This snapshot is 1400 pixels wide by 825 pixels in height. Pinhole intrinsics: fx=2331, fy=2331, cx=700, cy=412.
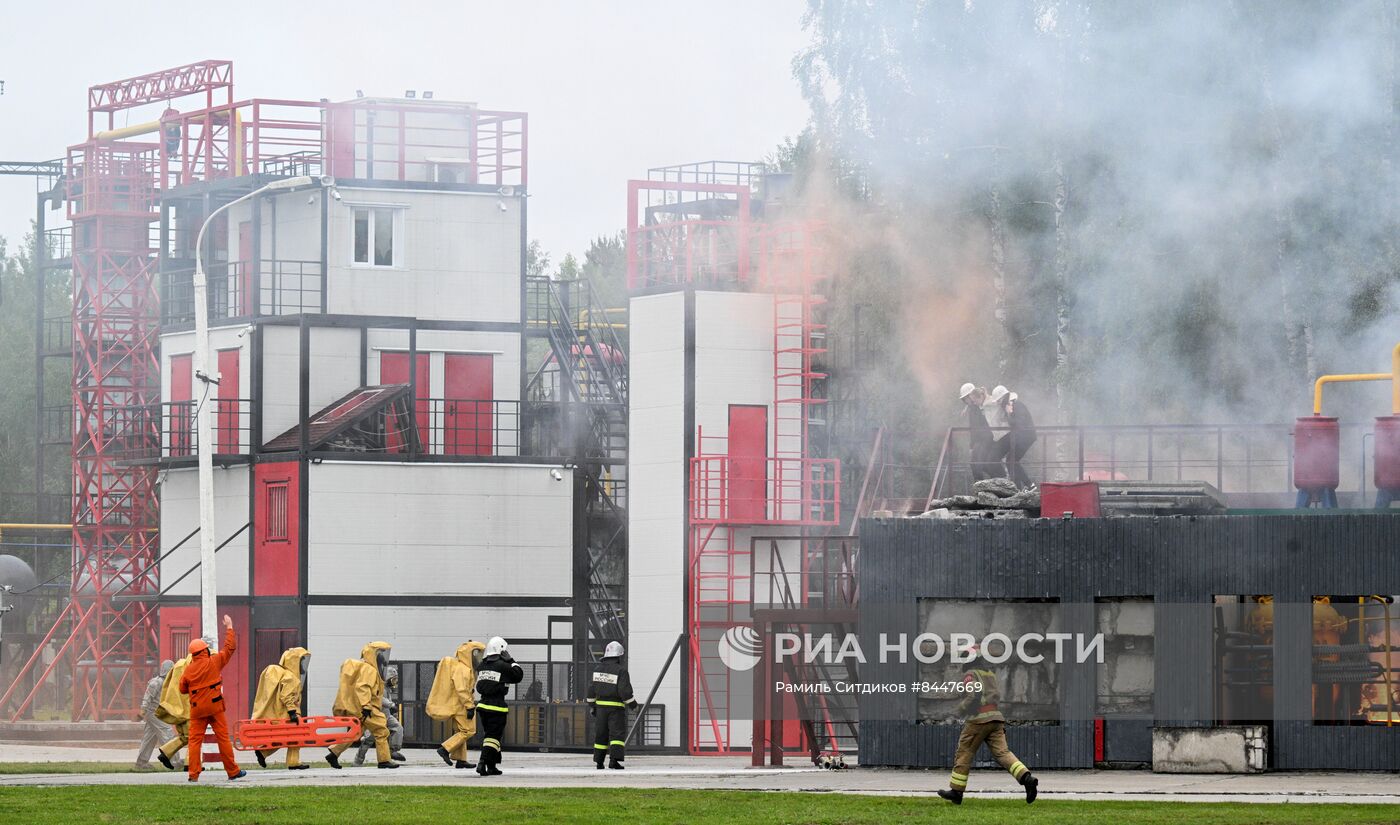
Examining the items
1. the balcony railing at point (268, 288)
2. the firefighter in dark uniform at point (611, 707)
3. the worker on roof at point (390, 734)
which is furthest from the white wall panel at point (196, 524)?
the firefighter in dark uniform at point (611, 707)

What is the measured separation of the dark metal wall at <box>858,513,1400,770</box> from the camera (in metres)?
28.7

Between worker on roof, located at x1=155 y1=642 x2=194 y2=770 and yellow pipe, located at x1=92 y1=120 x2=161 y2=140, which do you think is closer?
worker on roof, located at x1=155 y1=642 x2=194 y2=770

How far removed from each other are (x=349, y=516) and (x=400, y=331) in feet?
16.4

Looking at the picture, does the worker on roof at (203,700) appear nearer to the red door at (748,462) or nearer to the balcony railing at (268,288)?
the red door at (748,462)

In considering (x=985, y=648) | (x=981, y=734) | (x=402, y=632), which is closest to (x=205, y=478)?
(x=402, y=632)

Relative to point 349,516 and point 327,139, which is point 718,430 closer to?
point 349,516

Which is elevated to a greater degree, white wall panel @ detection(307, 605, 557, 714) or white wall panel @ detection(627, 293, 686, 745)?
white wall panel @ detection(627, 293, 686, 745)

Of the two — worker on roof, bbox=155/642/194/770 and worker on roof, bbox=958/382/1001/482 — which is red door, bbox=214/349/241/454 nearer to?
worker on roof, bbox=155/642/194/770

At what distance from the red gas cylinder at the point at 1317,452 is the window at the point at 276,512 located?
22.5m

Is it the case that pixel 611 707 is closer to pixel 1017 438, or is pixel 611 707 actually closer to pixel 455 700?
pixel 455 700

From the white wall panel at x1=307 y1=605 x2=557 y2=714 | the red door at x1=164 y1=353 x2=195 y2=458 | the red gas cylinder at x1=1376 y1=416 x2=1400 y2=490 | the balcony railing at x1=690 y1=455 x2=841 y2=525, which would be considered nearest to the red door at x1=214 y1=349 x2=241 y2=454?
the red door at x1=164 y1=353 x2=195 y2=458

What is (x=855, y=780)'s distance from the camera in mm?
28141

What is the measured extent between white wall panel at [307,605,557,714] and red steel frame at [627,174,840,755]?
223 inches

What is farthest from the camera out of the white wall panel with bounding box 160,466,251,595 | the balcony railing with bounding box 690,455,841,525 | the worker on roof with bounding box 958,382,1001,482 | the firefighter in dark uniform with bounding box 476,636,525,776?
the white wall panel with bounding box 160,466,251,595
